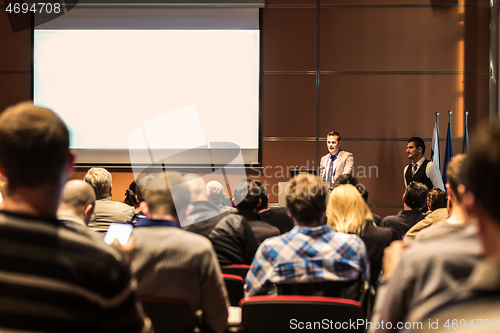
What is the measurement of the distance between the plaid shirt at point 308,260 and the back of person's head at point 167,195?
1.41ft

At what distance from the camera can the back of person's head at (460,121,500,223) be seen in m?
0.59

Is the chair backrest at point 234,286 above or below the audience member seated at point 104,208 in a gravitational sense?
below

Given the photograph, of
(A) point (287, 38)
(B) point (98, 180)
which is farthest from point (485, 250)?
(A) point (287, 38)

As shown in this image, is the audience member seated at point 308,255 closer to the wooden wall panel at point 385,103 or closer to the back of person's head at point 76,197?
the back of person's head at point 76,197

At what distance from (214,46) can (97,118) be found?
7.11 feet

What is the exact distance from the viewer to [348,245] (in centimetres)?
175

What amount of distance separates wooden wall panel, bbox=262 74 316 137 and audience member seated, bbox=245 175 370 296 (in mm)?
4394

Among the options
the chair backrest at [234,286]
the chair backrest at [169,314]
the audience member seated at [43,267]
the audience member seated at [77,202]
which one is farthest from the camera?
the chair backrest at [234,286]

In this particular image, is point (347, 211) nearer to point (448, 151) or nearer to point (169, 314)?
point (169, 314)

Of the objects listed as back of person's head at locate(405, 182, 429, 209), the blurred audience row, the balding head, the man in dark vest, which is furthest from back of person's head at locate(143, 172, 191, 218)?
the man in dark vest

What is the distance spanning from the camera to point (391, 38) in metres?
6.09

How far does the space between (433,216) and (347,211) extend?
2.43 feet

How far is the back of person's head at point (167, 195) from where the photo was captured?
5.49 ft

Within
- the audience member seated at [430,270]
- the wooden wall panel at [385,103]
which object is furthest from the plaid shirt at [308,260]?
the wooden wall panel at [385,103]
